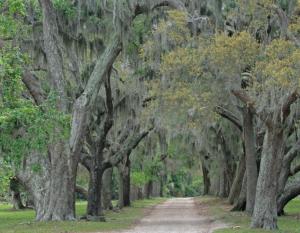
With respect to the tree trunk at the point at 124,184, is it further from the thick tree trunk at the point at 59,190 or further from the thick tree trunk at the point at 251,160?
the thick tree trunk at the point at 59,190

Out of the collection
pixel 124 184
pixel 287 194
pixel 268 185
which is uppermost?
pixel 124 184

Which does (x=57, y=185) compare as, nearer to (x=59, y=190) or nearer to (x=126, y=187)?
(x=59, y=190)

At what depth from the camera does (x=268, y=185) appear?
60.0ft

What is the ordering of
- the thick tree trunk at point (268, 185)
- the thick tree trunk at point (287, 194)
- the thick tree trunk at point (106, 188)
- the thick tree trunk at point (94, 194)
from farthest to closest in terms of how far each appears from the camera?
1. the thick tree trunk at point (106, 188)
2. the thick tree trunk at point (287, 194)
3. the thick tree trunk at point (94, 194)
4. the thick tree trunk at point (268, 185)

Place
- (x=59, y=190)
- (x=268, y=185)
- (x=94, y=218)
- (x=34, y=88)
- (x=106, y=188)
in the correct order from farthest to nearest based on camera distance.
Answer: (x=106, y=188) < (x=94, y=218) < (x=34, y=88) < (x=59, y=190) < (x=268, y=185)

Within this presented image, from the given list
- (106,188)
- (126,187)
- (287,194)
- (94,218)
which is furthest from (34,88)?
(126,187)

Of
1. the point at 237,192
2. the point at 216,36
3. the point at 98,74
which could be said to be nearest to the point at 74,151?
the point at 98,74

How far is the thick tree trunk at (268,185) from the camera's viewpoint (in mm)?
18156

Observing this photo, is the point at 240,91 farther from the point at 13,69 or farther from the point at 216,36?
the point at 13,69

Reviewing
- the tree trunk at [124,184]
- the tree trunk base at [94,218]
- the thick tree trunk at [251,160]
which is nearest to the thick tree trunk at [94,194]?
the tree trunk base at [94,218]

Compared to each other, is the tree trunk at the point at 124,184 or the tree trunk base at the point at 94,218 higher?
the tree trunk at the point at 124,184

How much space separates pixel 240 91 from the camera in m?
17.1

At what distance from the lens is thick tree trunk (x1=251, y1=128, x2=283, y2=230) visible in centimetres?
1816

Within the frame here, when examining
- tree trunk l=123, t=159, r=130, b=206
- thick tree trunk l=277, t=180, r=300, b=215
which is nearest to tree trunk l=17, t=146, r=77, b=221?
thick tree trunk l=277, t=180, r=300, b=215
